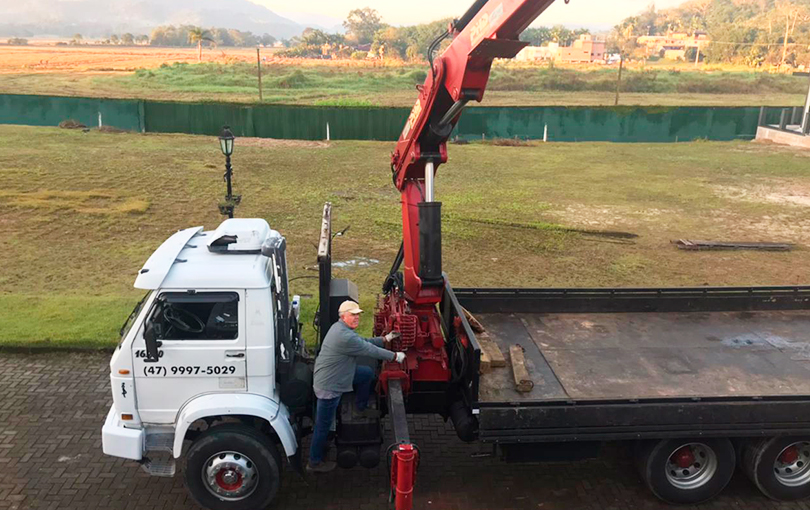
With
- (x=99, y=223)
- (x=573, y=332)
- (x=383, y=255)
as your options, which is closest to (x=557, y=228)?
(x=383, y=255)

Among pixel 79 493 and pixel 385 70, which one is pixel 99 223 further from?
pixel 385 70

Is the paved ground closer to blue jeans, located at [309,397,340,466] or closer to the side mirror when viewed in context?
blue jeans, located at [309,397,340,466]

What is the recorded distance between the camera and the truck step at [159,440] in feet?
20.4

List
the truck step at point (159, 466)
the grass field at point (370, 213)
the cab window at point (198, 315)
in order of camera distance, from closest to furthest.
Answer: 1. the cab window at point (198, 315)
2. the truck step at point (159, 466)
3. the grass field at point (370, 213)

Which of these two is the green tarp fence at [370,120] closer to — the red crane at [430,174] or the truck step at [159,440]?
the red crane at [430,174]

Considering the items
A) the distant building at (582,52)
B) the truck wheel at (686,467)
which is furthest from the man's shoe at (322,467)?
the distant building at (582,52)

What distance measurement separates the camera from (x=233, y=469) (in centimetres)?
613

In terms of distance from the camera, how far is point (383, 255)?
14906mm

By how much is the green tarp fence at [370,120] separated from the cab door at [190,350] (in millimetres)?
31452

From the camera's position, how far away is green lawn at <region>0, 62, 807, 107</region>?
63.0 m

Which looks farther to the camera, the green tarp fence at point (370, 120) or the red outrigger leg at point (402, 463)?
the green tarp fence at point (370, 120)

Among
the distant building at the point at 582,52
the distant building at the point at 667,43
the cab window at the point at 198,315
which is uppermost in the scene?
the distant building at the point at 667,43

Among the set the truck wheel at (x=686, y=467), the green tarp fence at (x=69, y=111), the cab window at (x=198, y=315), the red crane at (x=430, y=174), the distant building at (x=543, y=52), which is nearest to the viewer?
the cab window at (x=198, y=315)

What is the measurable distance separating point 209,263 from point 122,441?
195cm
